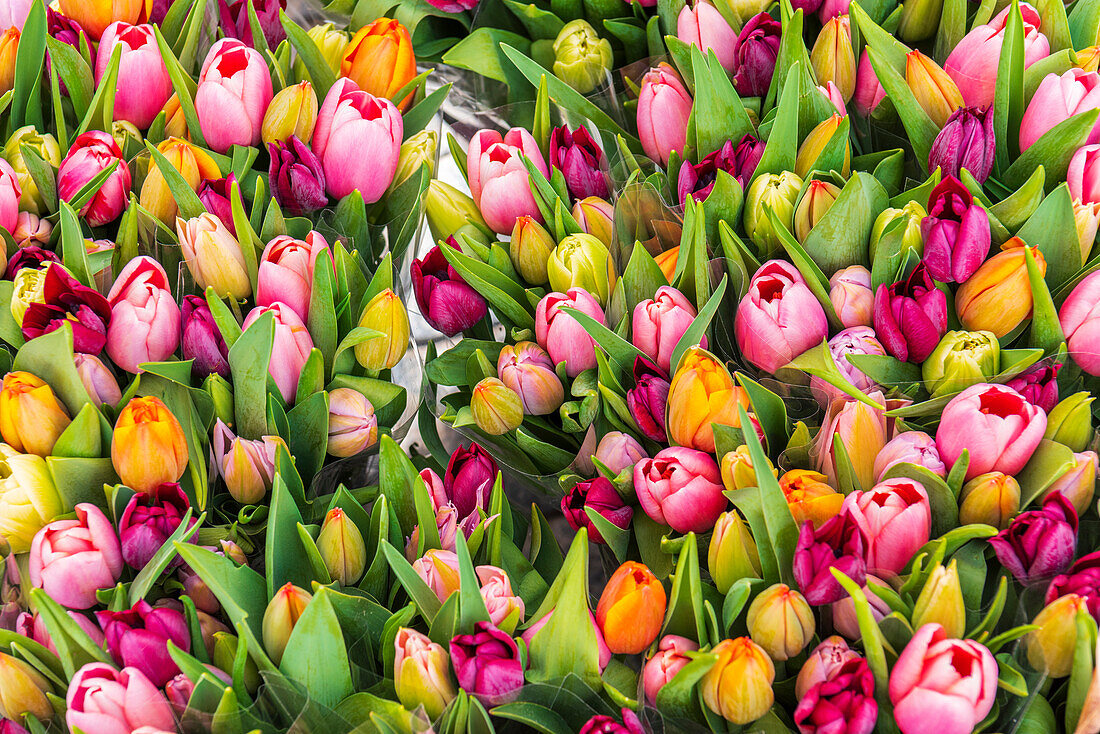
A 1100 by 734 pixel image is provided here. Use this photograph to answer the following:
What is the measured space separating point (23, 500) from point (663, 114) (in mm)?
551

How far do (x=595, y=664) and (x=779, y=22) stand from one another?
1.85ft

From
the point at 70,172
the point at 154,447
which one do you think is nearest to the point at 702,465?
the point at 154,447

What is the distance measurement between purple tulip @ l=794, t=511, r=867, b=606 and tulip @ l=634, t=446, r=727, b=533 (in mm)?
85

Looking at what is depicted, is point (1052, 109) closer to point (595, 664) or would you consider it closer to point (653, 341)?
point (653, 341)

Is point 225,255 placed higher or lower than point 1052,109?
lower

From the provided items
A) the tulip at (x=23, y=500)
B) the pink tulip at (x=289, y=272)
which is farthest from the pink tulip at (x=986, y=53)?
the tulip at (x=23, y=500)

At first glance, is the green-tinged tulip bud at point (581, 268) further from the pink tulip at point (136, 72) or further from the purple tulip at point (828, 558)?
the pink tulip at point (136, 72)

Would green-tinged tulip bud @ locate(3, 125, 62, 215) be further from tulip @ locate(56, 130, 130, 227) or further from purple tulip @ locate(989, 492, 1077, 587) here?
purple tulip @ locate(989, 492, 1077, 587)

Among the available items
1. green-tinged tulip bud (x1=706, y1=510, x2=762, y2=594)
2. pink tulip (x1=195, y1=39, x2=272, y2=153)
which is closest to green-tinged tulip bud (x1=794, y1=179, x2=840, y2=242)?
green-tinged tulip bud (x1=706, y1=510, x2=762, y2=594)

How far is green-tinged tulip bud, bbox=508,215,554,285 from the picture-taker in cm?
76

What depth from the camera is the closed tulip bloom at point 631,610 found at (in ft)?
1.86

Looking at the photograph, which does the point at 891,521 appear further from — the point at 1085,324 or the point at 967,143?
the point at 967,143

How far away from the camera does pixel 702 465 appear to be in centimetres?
62

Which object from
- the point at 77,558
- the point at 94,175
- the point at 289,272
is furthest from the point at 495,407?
the point at 94,175
